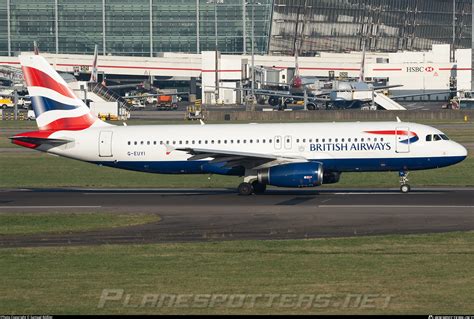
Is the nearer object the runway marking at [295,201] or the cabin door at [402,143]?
the runway marking at [295,201]

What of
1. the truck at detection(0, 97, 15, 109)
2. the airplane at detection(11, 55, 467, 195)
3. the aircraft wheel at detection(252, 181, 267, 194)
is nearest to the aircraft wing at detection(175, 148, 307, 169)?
the airplane at detection(11, 55, 467, 195)

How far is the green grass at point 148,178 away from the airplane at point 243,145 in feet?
18.0

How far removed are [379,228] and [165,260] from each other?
9.80m

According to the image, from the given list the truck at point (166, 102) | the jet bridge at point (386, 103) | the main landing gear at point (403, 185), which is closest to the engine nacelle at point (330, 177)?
the main landing gear at point (403, 185)

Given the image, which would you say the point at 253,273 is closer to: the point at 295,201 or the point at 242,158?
the point at 295,201

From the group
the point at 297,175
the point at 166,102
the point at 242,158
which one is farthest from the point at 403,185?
the point at 166,102

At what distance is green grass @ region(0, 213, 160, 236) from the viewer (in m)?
38.3

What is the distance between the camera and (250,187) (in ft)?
165

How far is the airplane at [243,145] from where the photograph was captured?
163ft

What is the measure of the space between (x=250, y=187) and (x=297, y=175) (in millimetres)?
3435

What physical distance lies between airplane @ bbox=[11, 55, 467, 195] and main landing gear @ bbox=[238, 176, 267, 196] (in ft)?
0.16

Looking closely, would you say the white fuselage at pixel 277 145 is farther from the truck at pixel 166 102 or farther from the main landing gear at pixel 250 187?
the truck at pixel 166 102

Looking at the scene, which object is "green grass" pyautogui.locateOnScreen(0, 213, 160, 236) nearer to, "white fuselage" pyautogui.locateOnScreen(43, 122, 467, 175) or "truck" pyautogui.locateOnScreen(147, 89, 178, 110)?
"white fuselage" pyautogui.locateOnScreen(43, 122, 467, 175)

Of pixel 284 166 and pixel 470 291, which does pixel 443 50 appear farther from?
pixel 470 291
